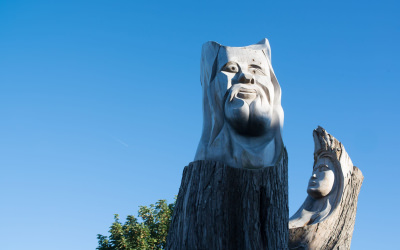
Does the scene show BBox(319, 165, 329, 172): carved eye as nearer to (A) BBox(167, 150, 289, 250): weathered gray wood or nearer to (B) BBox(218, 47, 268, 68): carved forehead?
(B) BBox(218, 47, 268, 68): carved forehead

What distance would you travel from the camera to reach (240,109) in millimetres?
4773

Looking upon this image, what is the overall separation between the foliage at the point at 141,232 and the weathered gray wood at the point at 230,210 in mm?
9872

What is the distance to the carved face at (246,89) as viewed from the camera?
4785 mm

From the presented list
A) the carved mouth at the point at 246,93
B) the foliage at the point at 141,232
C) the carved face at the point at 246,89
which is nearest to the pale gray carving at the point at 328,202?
the carved face at the point at 246,89

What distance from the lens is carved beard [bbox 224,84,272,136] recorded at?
477cm

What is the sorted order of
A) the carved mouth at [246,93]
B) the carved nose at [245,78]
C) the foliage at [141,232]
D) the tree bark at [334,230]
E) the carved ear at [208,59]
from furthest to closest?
the foliage at [141,232] < the tree bark at [334,230] < the carved ear at [208,59] < the carved nose at [245,78] < the carved mouth at [246,93]

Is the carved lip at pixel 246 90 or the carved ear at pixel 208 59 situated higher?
the carved ear at pixel 208 59

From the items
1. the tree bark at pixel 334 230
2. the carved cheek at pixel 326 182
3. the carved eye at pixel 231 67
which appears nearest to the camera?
the carved eye at pixel 231 67

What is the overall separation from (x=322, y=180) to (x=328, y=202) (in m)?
0.33

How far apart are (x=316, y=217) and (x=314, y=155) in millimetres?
1149

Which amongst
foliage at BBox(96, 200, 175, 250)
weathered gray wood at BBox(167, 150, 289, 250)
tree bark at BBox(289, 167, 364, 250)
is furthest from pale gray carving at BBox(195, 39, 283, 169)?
foliage at BBox(96, 200, 175, 250)

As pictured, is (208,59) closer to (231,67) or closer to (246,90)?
(231,67)

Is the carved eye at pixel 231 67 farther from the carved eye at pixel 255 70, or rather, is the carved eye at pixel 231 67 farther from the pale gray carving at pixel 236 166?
the carved eye at pixel 255 70

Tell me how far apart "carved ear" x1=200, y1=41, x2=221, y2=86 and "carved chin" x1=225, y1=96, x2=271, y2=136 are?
2.29 ft
